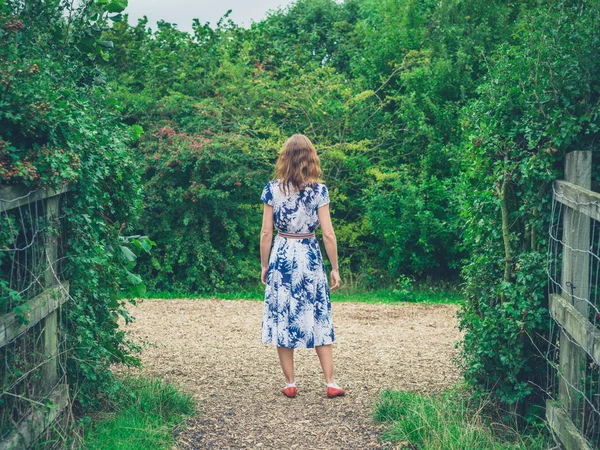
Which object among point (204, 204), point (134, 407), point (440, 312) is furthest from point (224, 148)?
point (134, 407)

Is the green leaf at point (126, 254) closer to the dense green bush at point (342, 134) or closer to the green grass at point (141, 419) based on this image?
the green grass at point (141, 419)

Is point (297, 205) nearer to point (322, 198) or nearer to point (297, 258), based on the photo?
point (322, 198)

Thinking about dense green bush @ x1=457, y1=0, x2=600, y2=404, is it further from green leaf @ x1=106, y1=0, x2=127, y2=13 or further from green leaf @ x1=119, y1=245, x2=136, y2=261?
green leaf @ x1=106, y1=0, x2=127, y2=13

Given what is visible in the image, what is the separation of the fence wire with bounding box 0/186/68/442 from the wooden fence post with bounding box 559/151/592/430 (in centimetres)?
277

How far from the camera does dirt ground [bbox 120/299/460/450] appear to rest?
4645mm

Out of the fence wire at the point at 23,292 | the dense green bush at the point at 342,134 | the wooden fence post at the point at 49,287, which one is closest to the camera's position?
the fence wire at the point at 23,292

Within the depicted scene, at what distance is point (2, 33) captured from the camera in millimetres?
3752

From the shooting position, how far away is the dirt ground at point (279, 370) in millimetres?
4645

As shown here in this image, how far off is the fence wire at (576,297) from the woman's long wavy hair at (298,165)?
175 centimetres

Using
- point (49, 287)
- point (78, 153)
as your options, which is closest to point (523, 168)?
point (78, 153)

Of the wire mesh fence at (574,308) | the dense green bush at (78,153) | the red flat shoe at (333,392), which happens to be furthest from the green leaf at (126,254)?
the wire mesh fence at (574,308)

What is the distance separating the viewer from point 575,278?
3.80m

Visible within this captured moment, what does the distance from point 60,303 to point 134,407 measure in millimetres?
1073

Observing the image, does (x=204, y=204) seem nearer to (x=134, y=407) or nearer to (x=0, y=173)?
(x=134, y=407)
